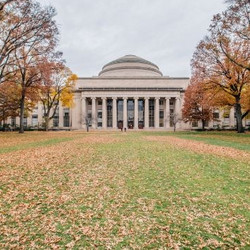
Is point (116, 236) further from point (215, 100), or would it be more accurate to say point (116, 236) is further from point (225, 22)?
point (215, 100)

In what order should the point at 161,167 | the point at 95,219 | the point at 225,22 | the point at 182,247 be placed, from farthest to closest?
the point at 225,22 < the point at 161,167 < the point at 95,219 < the point at 182,247

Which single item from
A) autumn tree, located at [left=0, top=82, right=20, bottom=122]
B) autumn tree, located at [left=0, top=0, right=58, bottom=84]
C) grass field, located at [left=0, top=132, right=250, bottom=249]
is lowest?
grass field, located at [left=0, top=132, right=250, bottom=249]

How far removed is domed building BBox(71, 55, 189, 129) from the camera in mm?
62025

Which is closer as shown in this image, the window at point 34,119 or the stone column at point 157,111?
the stone column at point 157,111

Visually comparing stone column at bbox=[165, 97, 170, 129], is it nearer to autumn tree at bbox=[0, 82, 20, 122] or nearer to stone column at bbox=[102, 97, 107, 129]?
stone column at bbox=[102, 97, 107, 129]

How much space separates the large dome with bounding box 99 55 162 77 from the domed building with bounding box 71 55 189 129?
73 cm

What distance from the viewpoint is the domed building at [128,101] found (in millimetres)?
62025

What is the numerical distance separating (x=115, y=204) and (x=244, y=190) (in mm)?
3899

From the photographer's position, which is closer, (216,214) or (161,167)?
(216,214)

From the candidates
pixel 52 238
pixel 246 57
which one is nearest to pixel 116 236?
pixel 52 238

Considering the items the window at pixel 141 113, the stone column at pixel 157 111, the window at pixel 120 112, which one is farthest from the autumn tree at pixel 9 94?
the stone column at pixel 157 111

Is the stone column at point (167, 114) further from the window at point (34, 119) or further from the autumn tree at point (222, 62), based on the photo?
the window at point (34, 119)

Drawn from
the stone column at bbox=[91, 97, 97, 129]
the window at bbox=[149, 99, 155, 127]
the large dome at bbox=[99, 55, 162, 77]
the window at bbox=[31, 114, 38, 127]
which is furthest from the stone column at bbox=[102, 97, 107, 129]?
the window at bbox=[31, 114, 38, 127]

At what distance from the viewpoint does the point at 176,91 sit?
62.8 m
